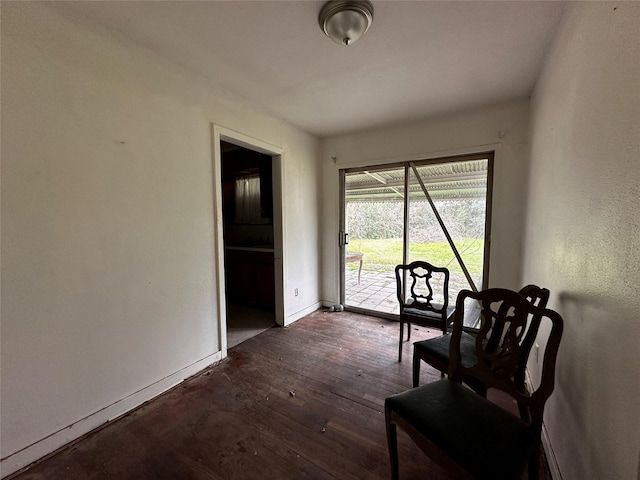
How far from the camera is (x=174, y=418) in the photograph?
1736 millimetres

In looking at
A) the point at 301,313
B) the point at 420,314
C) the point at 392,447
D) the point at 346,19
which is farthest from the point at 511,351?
the point at 301,313

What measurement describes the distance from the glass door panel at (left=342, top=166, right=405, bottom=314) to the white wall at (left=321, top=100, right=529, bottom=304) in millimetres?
296

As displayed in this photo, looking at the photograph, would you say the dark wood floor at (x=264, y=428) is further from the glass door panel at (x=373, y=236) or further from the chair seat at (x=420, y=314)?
the glass door panel at (x=373, y=236)

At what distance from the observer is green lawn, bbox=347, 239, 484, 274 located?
295cm

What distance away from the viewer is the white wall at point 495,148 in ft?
8.48

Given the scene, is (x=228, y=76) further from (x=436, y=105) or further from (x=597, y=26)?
(x=597, y=26)

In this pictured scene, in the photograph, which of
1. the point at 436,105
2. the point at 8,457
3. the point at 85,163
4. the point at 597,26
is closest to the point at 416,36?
the point at 597,26

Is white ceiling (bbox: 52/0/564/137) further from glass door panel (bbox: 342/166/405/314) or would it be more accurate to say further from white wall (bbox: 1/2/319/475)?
glass door panel (bbox: 342/166/405/314)

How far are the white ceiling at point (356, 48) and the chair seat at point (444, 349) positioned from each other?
77.4 inches

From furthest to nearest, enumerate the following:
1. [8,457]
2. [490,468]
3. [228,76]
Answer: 1. [228,76]
2. [8,457]
3. [490,468]

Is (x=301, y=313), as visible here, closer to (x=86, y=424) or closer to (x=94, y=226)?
(x=86, y=424)

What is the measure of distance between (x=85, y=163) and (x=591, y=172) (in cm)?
258

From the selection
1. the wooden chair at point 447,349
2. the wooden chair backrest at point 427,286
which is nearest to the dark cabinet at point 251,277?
the wooden chair backrest at point 427,286

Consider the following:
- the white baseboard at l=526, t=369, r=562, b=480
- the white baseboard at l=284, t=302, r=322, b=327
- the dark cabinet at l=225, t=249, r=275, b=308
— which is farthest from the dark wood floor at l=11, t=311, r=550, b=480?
the dark cabinet at l=225, t=249, r=275, b=308
